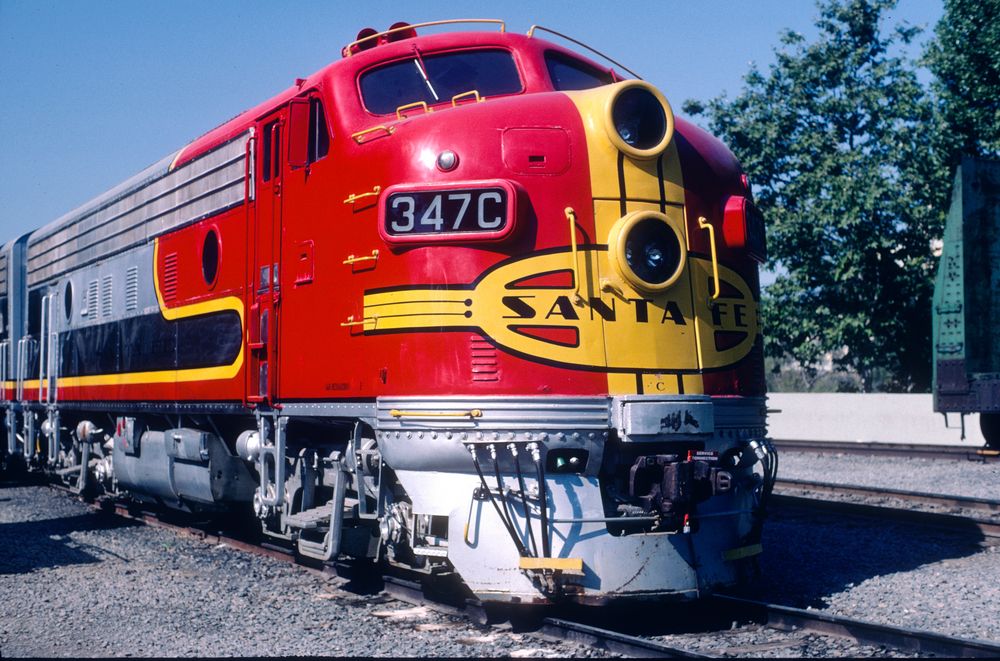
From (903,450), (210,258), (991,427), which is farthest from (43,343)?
(991,427)

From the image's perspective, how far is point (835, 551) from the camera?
8711 mm

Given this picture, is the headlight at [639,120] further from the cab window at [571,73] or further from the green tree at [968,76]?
the green tree at [968,76]

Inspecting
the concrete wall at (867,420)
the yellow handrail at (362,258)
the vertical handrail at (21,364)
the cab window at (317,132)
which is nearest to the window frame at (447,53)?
the cab window at (317,132)

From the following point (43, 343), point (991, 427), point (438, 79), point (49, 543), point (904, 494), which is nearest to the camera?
point (438, 79)

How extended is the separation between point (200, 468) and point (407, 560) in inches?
115

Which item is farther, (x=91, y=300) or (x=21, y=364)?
(x=21, y=364)

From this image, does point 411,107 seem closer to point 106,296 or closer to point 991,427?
point 106,296

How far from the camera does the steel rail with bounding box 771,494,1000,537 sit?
30.6 feet

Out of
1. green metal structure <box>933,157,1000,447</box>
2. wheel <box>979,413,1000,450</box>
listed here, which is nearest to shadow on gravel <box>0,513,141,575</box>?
green metal structure <box>933,157,1000,447</box>

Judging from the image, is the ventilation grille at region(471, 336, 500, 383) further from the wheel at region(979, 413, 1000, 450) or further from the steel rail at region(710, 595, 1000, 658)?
the wheel at region(979, 413, 1000, 450)

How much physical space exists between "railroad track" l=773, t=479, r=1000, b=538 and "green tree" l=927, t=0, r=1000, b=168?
1402cm

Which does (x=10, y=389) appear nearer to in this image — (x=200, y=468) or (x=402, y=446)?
(x=200, y=468)

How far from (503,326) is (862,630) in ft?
8.72

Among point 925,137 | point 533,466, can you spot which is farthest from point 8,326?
point 925,137
